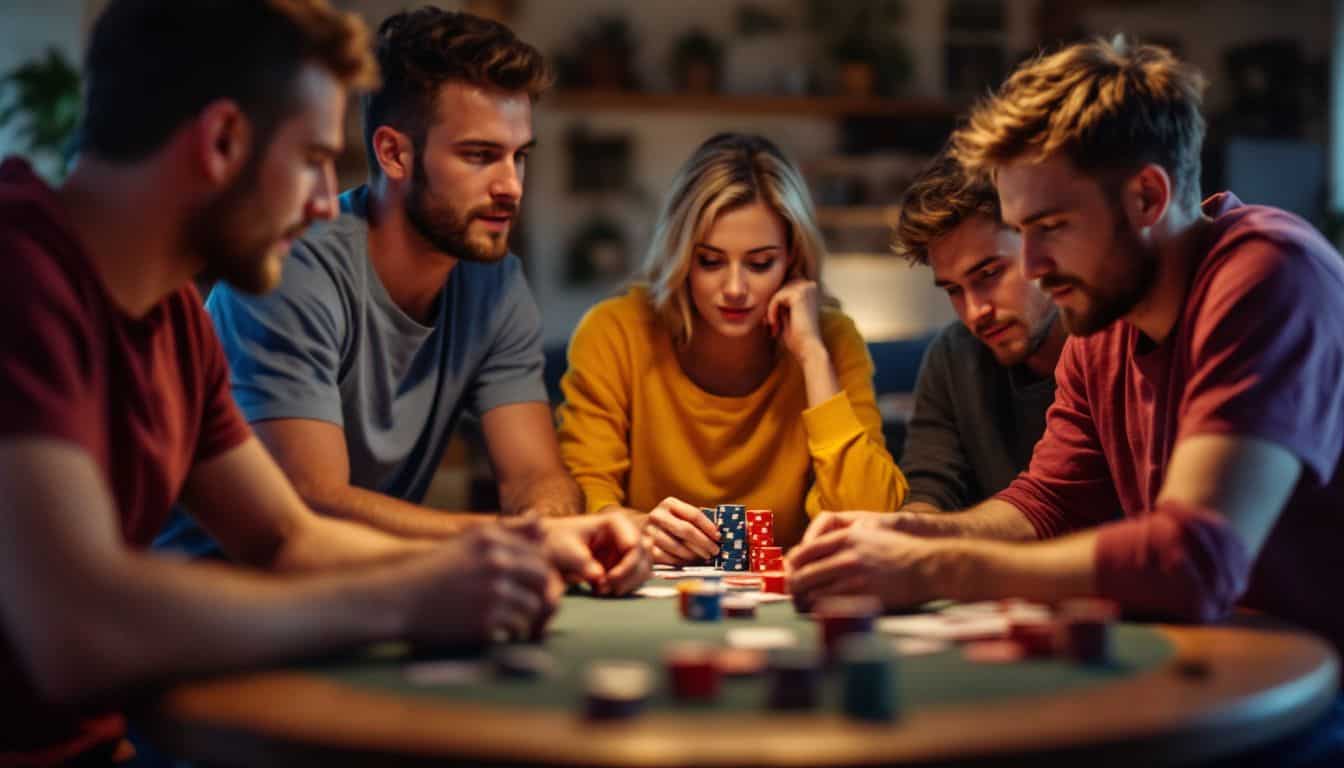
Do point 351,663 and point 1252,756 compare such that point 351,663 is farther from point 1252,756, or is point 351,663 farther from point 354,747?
point 1252,756

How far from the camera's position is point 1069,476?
221 centimetres

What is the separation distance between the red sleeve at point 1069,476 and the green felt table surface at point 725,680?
0.66 m

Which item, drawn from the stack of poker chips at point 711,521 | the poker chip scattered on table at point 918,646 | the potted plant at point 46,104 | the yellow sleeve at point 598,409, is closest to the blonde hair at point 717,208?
the yellow sleeve at point 598,409

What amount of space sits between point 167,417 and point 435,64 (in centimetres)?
135

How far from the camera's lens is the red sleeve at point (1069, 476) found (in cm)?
220

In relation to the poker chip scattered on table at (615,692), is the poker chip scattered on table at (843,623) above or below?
below

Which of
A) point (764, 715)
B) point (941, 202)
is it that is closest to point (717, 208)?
point (941, 202)

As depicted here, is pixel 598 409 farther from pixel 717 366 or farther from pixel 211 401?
pixel 211 401

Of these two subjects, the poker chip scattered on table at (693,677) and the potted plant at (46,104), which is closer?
the poker chip scattered on table at (693,677)

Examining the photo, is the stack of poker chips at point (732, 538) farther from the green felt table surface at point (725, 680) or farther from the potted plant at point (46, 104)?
the potted plant at point (46, 104)

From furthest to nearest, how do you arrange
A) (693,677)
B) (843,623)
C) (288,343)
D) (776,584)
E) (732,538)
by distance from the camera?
1. (288,343)
2. (732,538)
3. (776,584)
4. (843,623)
5. (693,677)

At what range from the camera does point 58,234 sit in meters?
1.43

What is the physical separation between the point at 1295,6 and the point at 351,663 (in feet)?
29.3

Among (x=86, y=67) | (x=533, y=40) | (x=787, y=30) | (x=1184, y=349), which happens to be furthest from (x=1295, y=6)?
(x=86, y=67)
